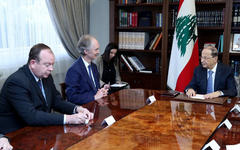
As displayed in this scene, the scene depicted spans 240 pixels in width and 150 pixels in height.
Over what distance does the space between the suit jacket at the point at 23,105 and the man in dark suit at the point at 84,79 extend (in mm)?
533

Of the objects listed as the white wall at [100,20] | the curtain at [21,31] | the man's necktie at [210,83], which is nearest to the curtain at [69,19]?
the curtain at [21,31]

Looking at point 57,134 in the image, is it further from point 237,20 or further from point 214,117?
point 237,20

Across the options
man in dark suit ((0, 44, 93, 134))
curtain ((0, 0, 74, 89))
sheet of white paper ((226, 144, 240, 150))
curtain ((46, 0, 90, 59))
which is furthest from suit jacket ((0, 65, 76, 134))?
curtain ((46, 0, 90, 59))

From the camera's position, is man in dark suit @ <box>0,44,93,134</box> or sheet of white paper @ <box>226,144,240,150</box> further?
man in dark suit @ <box>0,44,93,134</box>

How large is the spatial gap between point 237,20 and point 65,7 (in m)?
2.49

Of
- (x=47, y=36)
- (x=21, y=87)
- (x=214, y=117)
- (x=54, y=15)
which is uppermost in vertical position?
(x=54, y=15)

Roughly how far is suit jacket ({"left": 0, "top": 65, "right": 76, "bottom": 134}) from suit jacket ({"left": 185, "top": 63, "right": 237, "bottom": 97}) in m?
1.69

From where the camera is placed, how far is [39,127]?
6.09 ft

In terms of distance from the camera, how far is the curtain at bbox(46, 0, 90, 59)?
4216 mm

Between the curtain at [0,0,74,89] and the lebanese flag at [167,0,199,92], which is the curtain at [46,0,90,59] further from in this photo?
the lebanese flag at [167,0,199,92]

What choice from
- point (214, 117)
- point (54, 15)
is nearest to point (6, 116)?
point (214, 117)

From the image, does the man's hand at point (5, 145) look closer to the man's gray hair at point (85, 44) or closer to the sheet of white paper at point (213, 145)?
the sheet of white paper at point (213, 145)

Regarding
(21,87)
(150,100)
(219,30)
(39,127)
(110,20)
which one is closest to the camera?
(39,127)

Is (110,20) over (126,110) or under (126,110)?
over
